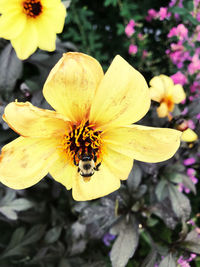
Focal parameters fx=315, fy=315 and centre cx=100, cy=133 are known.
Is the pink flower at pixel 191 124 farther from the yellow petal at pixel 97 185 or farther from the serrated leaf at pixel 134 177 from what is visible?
the yellow petal at pixel 97 185

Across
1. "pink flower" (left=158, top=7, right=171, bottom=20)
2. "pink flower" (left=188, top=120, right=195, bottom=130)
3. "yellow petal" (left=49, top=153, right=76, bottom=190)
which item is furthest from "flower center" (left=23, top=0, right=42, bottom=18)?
"pink flower" (left=188, top=120, right=195, bottom=130)

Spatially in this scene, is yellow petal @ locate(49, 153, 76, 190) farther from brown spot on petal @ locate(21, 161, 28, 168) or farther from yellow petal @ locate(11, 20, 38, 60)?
yellow petal @ locate(11, 20, 38, 60)

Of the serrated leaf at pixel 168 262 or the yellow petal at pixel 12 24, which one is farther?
the serrated leaf at pixel 168 262

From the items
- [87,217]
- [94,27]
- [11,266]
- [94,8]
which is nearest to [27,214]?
[11,266]

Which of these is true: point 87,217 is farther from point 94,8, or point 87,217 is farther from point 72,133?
point 94,8

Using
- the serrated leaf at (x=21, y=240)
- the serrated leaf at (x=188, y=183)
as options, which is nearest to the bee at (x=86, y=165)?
the serrated leaf at (x=188, y=183)

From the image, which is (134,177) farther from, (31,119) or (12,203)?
(31,119)

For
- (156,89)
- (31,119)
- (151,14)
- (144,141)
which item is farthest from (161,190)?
(151,14)
